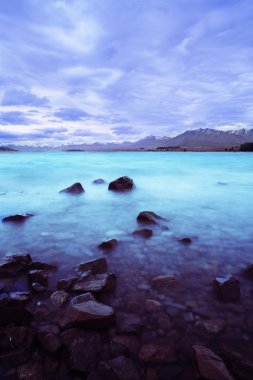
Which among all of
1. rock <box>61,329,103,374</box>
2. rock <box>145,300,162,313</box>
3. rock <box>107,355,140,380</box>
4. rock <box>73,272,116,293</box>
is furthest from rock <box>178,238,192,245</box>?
rock <box>107,355,140,380</box>

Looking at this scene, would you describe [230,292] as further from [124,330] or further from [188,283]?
[124,330]

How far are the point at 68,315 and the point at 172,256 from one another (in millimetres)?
2729

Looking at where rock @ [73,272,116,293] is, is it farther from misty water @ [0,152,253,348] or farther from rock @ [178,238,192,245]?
rock @ [178,238,192,245]

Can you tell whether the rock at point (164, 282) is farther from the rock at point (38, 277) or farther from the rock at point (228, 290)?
the rock at point (38, 277)

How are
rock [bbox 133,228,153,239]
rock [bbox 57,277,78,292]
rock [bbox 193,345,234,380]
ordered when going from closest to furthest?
rock [bbox 193,345,234,380]
rock [bbox 57,277,78,292]
rock [bbox 133,228,153,239]

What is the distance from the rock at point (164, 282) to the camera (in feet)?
14.8

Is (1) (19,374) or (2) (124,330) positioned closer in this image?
(1) (19,374)

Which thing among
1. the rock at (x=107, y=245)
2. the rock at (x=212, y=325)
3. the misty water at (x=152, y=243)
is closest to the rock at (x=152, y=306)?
the misty water at (x=152, y=243)

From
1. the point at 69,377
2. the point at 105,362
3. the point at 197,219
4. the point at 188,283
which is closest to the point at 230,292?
the point at 188,283

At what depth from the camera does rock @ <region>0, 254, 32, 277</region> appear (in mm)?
4852

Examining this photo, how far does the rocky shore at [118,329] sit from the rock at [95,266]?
0.19 m

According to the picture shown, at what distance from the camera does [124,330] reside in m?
3.46

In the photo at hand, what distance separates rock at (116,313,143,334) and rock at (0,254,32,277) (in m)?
2.13

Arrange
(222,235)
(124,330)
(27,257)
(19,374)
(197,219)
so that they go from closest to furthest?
(19,374), (124,330), (27,257), (222,235), (197,219)
